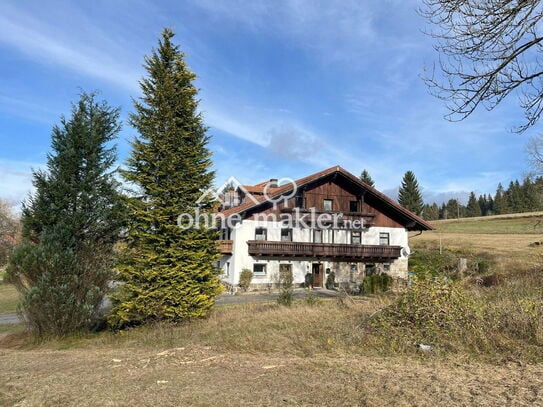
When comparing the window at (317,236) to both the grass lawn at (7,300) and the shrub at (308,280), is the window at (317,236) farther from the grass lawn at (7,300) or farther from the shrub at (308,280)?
the grass lawn at (7,300)

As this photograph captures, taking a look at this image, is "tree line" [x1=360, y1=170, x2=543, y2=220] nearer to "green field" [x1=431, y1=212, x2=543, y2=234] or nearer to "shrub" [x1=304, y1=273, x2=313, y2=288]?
"green field" [x1=431, y1=212, x2=543, y2=234]

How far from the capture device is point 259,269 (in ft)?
99.6

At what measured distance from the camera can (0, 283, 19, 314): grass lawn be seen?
24.0m

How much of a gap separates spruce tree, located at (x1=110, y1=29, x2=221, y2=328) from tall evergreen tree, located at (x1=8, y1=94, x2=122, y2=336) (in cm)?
73

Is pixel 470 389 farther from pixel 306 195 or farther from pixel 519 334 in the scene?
pixel 306 195

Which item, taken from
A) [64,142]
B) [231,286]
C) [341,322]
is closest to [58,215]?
[64,142]

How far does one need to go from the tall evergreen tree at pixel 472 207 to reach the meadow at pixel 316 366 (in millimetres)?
106184

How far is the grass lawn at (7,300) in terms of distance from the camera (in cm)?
2399

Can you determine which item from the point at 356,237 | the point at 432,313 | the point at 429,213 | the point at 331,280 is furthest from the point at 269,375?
the point at 429,213

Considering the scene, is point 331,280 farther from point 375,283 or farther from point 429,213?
point 429,213

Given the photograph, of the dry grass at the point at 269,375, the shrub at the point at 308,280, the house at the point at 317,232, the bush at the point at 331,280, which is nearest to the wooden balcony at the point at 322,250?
the house at the point at 317,232

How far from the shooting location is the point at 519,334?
671cm

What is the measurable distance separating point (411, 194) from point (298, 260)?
172 ft

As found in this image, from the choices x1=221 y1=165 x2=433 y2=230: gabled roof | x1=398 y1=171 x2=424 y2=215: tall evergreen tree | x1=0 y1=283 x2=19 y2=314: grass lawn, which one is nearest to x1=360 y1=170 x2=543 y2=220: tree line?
x1=398 y1=171 x2=424 y2=215: tall evergreen tree
